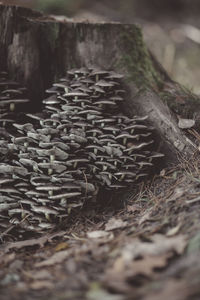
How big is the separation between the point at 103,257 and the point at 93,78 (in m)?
2.87

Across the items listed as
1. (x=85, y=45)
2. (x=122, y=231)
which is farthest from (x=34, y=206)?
(x=85, y=45)

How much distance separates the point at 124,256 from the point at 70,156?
2.03 metres

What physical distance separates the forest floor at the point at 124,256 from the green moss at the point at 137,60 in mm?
1680

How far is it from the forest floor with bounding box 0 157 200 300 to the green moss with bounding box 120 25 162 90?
5.51ft

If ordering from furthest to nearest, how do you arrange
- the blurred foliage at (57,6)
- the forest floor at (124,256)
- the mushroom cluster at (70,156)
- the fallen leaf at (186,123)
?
the blurred foliage at (57,6) < the fallen leaf at (186,123) < the mushroom cluster at (70,156) < the forest floor at (124,256)

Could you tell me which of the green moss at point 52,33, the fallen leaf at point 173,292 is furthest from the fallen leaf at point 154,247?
the green moss at point 52,33

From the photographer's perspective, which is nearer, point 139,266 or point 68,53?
point 139,266

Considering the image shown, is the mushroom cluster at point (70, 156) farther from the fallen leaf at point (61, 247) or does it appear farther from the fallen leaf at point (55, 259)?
the fallen leaf at point (55, 259)

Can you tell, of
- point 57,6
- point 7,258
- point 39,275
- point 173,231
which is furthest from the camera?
point 57,6

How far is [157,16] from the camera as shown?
19312 millimetres

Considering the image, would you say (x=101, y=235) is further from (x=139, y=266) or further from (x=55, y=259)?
(x=139, y=266)

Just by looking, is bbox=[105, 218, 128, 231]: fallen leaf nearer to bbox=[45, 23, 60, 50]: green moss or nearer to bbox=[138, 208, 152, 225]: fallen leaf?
bbox=[138, 208, 152, 225]: fallen leaf

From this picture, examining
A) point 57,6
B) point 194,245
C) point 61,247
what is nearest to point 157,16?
point 57,6

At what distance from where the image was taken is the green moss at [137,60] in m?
5.05
